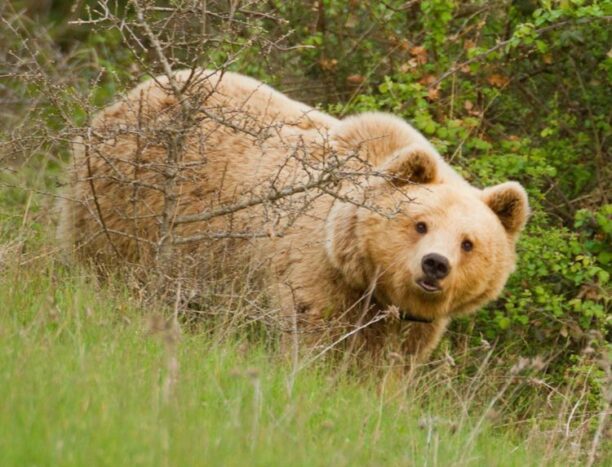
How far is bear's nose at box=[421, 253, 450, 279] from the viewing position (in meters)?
6.41

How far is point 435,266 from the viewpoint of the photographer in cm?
645

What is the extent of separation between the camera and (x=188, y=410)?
173 inches

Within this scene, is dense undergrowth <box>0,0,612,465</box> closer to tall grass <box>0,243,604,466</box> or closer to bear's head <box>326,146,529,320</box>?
Result: tall grass <box>0,243,604,466</box>

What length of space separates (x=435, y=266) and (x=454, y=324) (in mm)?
2491

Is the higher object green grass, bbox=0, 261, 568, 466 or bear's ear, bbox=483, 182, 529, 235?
bear's ear, bbox=483, 182, 529, 235

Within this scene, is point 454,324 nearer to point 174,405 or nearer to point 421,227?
point 421,227

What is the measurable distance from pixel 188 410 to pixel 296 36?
6.71m

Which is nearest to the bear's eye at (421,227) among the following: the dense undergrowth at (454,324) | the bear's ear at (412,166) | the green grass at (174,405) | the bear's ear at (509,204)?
the bear's ear at (412,166)

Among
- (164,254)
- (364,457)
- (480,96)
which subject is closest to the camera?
(364,457)

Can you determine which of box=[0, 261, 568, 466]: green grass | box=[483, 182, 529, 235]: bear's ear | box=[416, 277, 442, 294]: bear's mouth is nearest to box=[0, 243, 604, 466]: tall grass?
box=[0, 261, 568, 466]: green grass

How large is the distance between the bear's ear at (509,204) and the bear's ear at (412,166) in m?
0.38

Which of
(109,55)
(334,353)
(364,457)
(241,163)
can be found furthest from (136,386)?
(109,55)

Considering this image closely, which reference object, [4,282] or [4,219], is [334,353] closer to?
[4,282]

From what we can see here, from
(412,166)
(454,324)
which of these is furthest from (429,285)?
(454,324)
